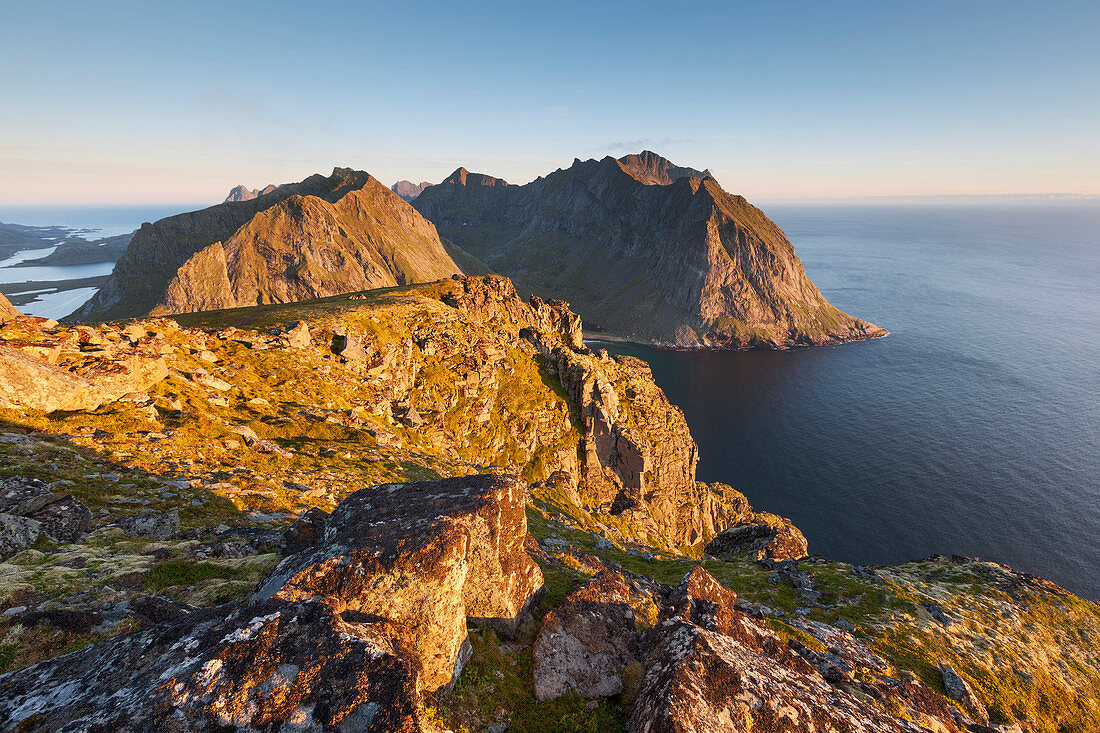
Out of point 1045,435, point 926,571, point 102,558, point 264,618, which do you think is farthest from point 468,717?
point 1045,435

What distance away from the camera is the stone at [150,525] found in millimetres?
20031

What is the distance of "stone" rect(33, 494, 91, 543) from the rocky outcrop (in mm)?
10517

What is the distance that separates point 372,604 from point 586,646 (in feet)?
26.2

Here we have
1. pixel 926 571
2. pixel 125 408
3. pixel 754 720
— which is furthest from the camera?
pixel 926 571

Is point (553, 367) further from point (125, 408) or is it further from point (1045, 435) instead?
point (1045, 435)

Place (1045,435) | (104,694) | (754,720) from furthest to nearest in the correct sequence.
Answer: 1. (1045,435)
2. (754,720)
3. (104,694)

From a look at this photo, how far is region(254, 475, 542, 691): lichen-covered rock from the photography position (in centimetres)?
1288

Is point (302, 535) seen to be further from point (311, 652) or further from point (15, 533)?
point (15, 533)

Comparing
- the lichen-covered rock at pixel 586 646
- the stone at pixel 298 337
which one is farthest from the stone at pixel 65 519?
the stone at pixel 298 337

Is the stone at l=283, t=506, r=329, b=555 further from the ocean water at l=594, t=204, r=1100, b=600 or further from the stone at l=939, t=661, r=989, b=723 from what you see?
the ocean water at l=594, t=204, r=1100, b=600

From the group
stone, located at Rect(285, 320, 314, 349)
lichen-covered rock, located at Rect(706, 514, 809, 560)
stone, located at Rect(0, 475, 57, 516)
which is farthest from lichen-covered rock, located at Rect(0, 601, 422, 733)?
stone, located at Rect(285, 320, 314, 349)

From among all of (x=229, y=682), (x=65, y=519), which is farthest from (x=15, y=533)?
(x=229, y=682)

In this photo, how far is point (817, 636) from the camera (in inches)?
904

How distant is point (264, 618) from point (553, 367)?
281 ft
